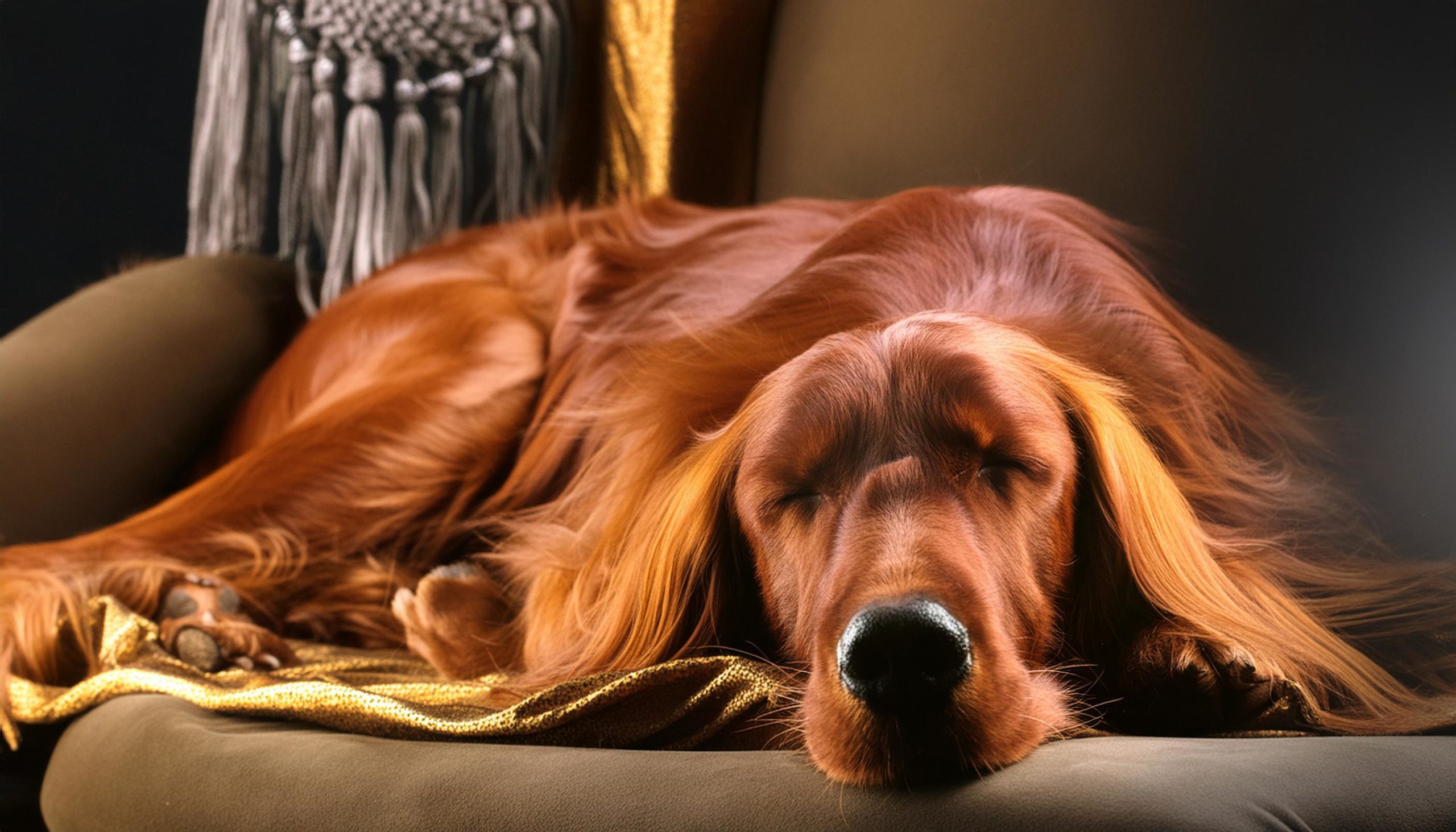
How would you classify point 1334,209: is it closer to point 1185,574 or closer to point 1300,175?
point 1300,175

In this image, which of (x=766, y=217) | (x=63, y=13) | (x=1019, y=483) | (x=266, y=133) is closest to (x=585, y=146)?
(x=266, y=133)

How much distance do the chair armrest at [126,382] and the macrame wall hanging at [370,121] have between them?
0.11 metres

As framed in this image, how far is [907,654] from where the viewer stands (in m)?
0.72

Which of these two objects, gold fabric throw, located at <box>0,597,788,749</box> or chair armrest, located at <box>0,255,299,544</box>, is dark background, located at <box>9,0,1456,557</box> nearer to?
gold fabric throw, located at <box>0,597,788,749</box>

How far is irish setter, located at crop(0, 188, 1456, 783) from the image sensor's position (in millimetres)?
781

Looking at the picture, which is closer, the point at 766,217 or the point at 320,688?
the point at 320,688

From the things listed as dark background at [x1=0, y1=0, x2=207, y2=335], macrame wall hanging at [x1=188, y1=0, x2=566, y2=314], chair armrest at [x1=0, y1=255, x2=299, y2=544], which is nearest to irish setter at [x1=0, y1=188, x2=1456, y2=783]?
chair armrest at [x1=0, y1=255, x2=299, y2=544]

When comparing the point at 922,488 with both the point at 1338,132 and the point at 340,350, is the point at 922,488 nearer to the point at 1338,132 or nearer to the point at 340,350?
the point at 1338,132

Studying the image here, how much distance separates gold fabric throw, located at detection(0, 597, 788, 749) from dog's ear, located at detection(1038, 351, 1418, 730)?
0.88ft

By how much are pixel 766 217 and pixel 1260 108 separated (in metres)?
0.66

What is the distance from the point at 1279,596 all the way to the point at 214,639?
3.45 feet

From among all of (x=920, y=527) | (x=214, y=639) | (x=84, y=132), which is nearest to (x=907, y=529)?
(x=920, y=527)

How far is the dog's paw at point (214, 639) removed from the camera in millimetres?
1285

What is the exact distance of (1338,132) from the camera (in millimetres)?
890
